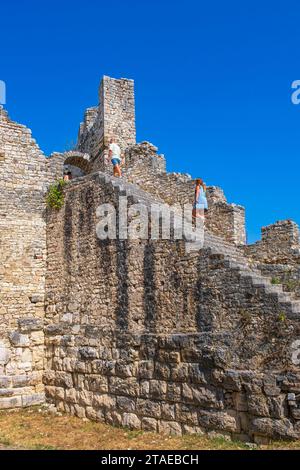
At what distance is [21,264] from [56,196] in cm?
198

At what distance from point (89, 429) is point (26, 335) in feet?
9.89

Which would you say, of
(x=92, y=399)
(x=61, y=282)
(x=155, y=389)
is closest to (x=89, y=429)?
(x=92, y=399)

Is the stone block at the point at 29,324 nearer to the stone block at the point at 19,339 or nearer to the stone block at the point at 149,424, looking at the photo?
the stone block at the point at 19,339

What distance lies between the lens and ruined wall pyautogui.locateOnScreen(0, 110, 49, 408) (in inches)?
509

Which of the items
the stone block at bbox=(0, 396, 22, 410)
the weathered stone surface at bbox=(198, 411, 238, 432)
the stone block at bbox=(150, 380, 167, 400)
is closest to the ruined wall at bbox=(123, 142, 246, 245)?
the stone block at bbox=(150, 380, 167, 400)

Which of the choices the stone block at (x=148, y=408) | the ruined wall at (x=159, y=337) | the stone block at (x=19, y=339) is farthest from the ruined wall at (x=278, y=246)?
the stone block at (x=19, y=339)

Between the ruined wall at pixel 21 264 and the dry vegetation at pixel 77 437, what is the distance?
780 mm

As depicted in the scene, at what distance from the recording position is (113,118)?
66.1 feet

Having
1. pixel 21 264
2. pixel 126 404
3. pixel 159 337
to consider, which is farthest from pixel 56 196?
pixel 126 404

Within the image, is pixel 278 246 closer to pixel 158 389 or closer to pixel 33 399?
pixel 158 389

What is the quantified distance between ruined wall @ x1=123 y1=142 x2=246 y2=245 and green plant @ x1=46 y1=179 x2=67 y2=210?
4096mm

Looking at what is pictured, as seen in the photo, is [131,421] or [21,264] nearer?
[131,421]

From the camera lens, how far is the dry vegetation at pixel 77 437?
31.2 ft
